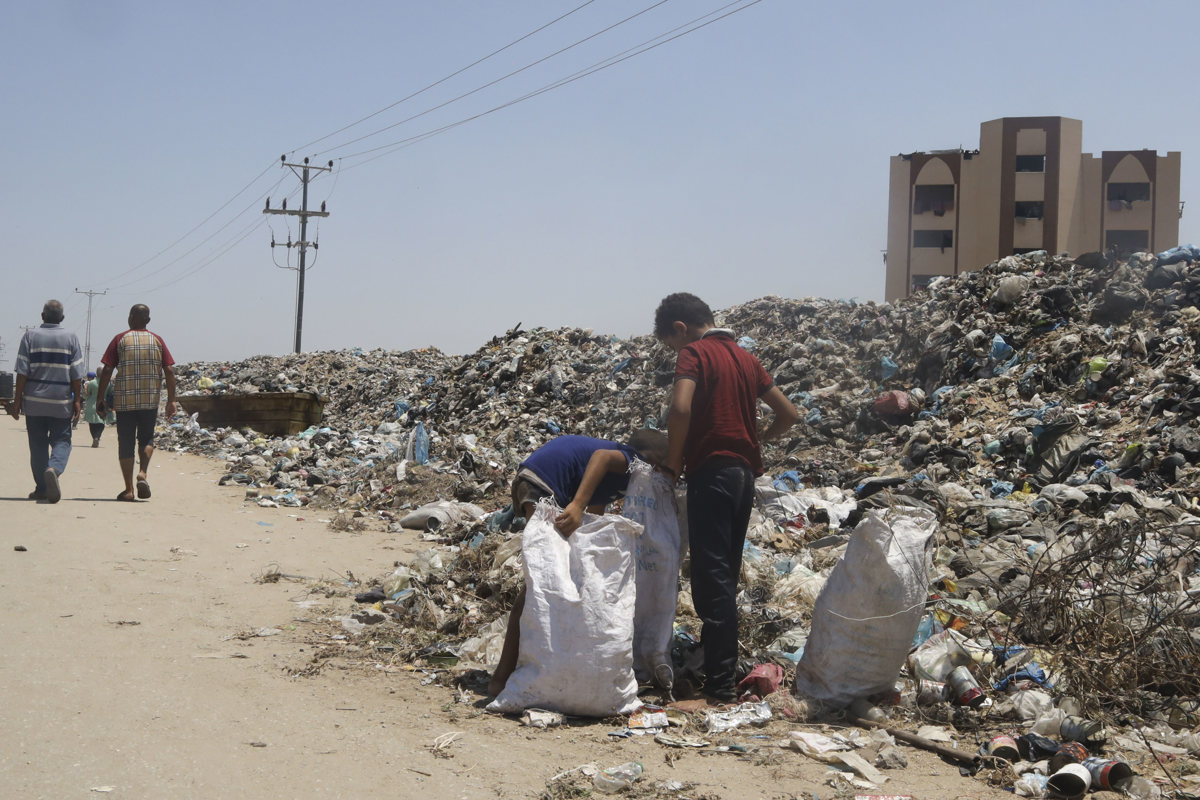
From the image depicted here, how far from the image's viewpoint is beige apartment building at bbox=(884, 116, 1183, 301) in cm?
3359

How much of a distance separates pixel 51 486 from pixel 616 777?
251 inches

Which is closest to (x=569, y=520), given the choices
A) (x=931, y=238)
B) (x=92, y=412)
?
(x=92, y=412)

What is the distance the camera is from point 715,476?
356 cm

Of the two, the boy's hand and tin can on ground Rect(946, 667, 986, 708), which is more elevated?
the boy's hand

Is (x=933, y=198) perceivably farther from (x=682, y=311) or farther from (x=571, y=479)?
(x=571, y=479)

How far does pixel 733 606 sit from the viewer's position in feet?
11.9

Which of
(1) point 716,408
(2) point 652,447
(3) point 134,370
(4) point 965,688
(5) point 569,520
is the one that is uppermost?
(3) point 134,370

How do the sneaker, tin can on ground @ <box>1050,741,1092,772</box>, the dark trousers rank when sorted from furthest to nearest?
1. the sneaker
2. the dark trousers
3. tin can on ground @ <box>1050,741,1092,772</box>

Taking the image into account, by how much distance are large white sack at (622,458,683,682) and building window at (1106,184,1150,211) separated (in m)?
36.3

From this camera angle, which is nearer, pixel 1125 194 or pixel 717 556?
pixel 717 556

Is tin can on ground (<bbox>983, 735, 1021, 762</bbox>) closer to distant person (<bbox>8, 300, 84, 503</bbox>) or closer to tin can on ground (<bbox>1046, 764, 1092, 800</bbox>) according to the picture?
tin can on ground (<bbox>1046, 764, 1092, 800</bbox>)

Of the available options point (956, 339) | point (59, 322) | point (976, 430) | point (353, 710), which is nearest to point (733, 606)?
point (353, 710)

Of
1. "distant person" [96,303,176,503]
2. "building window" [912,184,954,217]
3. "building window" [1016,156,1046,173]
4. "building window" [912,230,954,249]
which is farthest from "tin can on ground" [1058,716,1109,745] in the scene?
"building window" [912,184,954,217]

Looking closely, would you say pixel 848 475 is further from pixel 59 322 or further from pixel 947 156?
pixel 947 156
